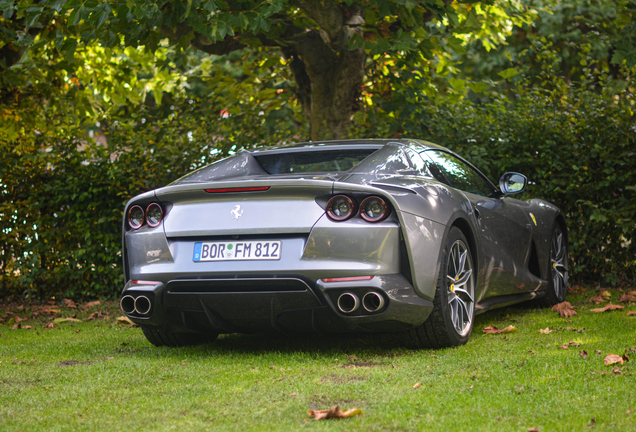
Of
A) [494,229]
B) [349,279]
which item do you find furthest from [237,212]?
[494,229]

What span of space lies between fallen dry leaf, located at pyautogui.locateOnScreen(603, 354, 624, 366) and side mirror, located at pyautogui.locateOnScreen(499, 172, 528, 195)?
2.17 meters

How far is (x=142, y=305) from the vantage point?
169 inches

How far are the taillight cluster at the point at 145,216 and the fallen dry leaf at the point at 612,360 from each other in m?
2.65

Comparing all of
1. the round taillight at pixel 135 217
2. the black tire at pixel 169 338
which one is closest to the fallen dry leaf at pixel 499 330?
the black tire at pixel 169 338

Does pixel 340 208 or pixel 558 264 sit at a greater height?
pixel 340 208

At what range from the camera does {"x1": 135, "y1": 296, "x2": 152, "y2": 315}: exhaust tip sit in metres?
4.27

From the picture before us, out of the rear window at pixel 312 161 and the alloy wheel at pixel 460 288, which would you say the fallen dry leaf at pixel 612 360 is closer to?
the alloy wheel at pixel 460 288

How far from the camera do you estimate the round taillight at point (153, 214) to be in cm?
434

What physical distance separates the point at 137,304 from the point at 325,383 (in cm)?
147

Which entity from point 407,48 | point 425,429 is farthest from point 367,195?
point 407,48

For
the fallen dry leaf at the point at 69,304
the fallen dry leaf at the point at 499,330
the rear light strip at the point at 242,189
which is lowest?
the fallen dry leaf at the point at 69,304

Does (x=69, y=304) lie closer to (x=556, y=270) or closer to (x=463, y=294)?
(x=463, y=294)

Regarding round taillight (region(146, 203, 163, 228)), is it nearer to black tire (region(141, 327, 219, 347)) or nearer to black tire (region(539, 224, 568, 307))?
black tire (region(141, 327, 219, 347))

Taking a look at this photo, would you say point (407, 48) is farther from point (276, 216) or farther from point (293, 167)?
point (276, 216)
